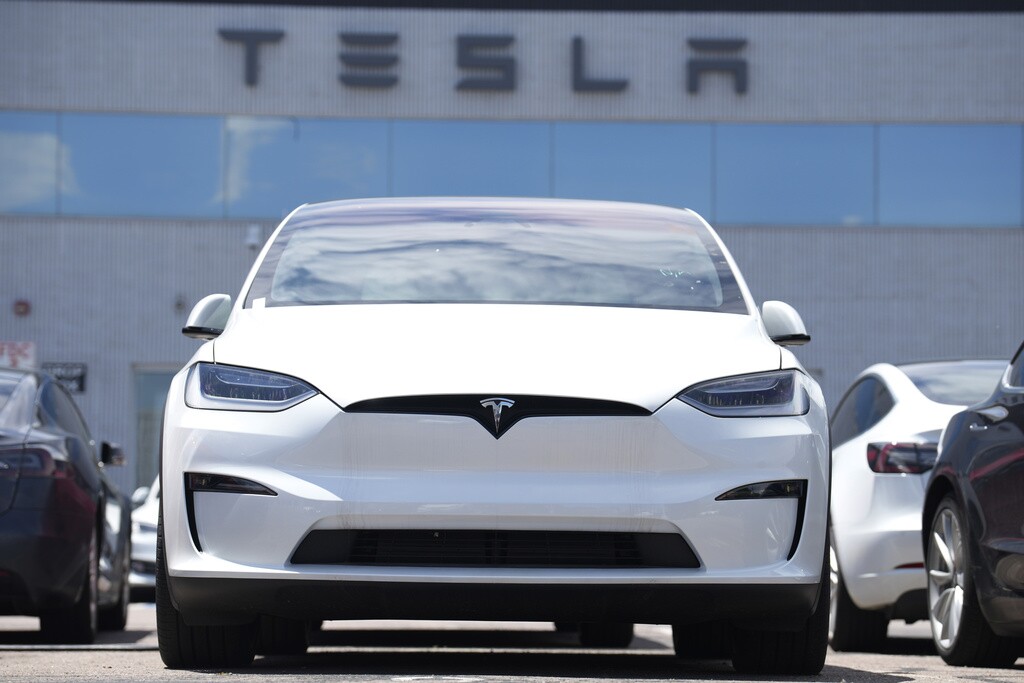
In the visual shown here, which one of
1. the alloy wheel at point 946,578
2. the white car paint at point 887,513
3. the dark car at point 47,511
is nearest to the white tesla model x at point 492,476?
the alloy wheel at point 946,578

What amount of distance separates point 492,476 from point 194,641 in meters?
1.17

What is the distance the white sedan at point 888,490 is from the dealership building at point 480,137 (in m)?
17.3

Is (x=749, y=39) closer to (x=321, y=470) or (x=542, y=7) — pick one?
(x=542, y=7)

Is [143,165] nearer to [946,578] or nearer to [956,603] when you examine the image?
[946,578]

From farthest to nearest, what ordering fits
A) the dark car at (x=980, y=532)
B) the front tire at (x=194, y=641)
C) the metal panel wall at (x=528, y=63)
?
the metal panel wall at (x=528, y=63) < the dark car at (x=980, y=532) < the front tire at (x=194, y=641)

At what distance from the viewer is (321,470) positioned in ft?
15.5

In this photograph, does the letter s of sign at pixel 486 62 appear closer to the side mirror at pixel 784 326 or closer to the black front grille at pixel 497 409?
the side mirror at pixel 784 326

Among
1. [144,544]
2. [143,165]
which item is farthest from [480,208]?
[143,165]

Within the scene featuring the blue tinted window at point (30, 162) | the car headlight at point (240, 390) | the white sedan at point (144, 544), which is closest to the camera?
the car headlight at point (240, 390)

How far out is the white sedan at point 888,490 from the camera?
24.8ft

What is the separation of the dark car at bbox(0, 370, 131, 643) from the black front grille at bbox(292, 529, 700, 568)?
2811mm

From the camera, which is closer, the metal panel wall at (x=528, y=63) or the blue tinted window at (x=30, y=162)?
the blue tinted window at (x=30, y=162)

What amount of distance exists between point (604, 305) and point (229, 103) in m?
21.2

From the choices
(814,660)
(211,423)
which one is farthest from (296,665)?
(814,660)
